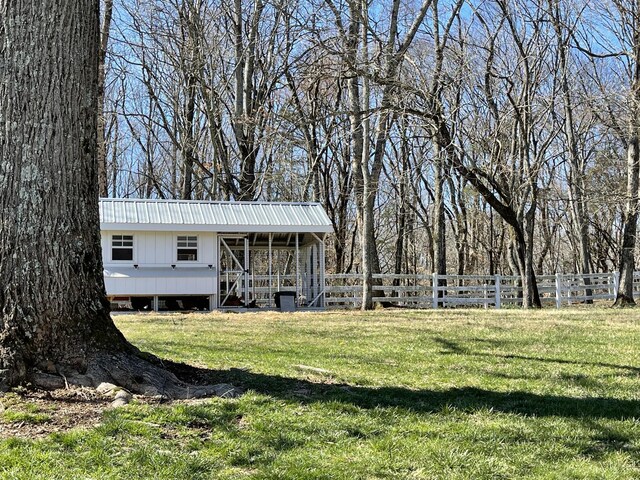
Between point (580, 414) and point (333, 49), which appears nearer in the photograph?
point (580, 414)

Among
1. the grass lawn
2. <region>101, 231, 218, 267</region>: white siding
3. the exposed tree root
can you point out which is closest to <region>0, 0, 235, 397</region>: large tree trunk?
the exposed tree root

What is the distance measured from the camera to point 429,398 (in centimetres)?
528

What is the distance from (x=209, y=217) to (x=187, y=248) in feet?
3.74

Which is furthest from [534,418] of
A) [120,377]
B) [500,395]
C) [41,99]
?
[41,99]

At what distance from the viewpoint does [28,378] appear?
14.9ft

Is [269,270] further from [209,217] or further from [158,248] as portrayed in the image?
[158,248]

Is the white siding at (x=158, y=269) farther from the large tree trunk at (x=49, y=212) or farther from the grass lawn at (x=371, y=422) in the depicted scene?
the large tree trunk at (x=49, y=212)

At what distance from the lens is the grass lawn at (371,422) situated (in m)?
3.48

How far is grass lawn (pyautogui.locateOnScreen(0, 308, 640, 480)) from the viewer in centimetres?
348

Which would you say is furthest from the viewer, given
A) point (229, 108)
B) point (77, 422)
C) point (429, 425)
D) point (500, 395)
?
point (229, 108)

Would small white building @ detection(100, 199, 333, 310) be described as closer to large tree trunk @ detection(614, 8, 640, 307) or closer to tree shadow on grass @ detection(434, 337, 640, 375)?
large tree trunk @ detection(614, 8, 640, 307)

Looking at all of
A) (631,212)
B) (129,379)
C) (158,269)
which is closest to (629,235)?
(631,212)

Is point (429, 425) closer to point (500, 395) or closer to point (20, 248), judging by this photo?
point (500, 395)

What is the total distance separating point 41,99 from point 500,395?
4576mm
